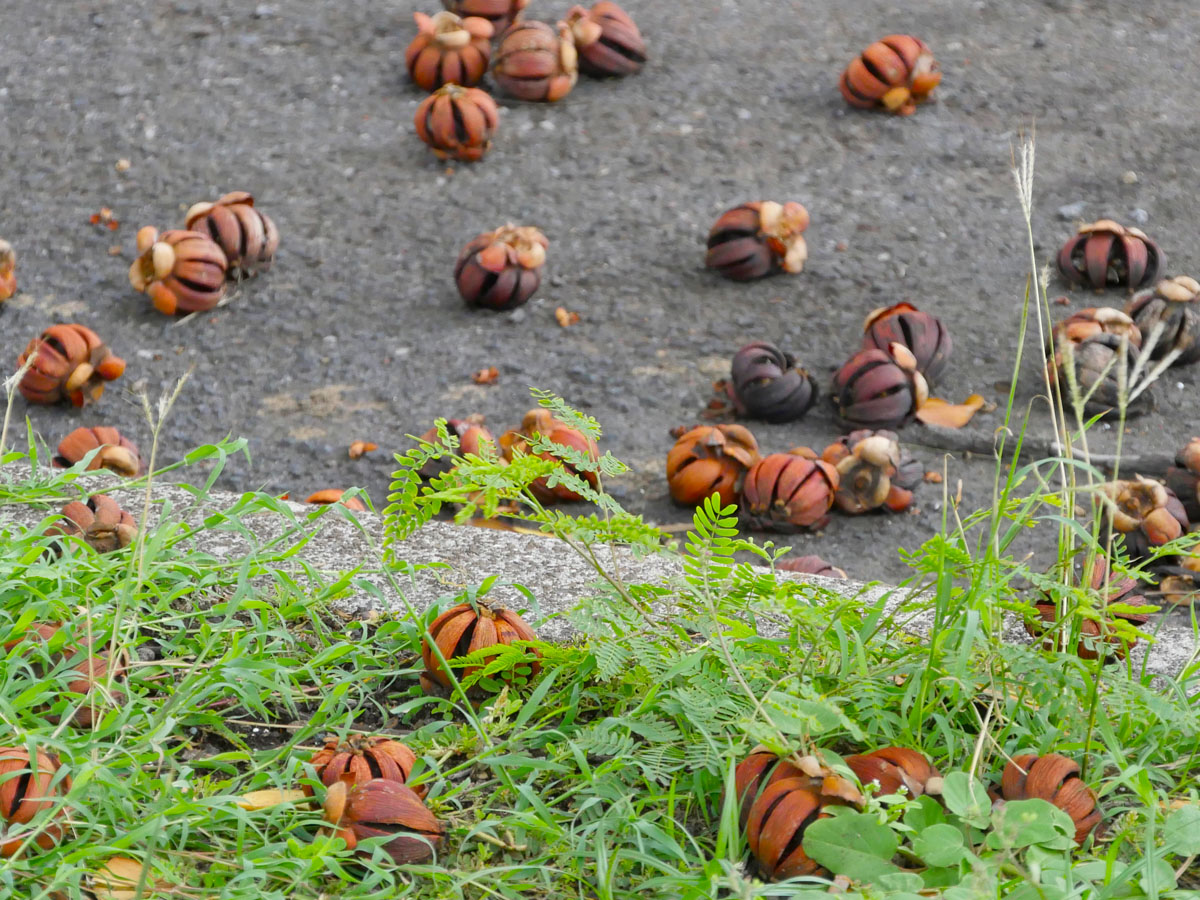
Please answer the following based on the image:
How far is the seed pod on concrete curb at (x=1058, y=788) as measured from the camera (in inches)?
55.1

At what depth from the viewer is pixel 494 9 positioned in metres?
5.50

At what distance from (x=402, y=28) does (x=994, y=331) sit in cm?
326

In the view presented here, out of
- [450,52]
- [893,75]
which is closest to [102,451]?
[450,52]

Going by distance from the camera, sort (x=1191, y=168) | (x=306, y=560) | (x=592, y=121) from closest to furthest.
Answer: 1. (x=306, y=560)
2. (x=1191, y=168)
3. (x=592, y=121)

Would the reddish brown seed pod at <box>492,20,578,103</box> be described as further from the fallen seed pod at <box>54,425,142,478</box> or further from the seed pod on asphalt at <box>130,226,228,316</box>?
the fallen seed pod at <box>54,425,142,478</box>

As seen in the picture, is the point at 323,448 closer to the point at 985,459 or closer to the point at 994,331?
the point at 985,459

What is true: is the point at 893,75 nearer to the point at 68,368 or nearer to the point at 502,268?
the point at 502,268

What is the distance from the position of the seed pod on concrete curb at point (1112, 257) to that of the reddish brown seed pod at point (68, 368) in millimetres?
3013

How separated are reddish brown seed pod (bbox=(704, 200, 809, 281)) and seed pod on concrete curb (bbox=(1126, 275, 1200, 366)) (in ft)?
3.65

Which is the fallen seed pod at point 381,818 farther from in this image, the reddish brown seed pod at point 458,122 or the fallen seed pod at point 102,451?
the reddish brown seed pod at point 458,122

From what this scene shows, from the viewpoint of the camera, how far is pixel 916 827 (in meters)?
1.34

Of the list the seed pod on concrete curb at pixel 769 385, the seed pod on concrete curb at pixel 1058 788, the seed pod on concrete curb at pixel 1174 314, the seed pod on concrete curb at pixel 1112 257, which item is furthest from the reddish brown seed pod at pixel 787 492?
the seed pod on concrete curb at pixel 1058 788

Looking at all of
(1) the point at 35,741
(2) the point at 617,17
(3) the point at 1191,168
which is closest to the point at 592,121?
(2) the point at 617,17

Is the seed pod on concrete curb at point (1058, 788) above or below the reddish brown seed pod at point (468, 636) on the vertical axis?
above
